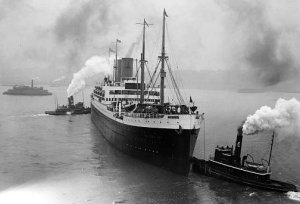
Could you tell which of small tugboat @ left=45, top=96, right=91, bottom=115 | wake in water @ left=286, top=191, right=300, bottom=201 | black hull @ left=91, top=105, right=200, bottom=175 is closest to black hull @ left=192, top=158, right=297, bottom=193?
wake in water @ left=286, top=191, right=300, bottom=201

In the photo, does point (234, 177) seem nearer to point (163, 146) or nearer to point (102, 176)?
point (163, 146)

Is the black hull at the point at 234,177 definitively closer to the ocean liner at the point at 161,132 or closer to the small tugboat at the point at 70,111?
the ocean liner at the point at 161,132

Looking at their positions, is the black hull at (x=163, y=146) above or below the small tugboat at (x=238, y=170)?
above

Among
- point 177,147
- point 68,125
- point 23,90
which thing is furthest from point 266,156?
point 23,90

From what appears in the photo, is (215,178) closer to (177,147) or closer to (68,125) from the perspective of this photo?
(177,147)

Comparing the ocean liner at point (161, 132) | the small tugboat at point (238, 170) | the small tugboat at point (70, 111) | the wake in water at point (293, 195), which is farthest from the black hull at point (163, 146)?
the small tugboat at point (70, 111)

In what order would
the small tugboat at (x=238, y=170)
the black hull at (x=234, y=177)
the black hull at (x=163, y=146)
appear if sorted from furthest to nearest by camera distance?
the black hull at (x=163, y=146) → the small tugboat at (x=238, y=170) → the black hull at (x=234, y=177)

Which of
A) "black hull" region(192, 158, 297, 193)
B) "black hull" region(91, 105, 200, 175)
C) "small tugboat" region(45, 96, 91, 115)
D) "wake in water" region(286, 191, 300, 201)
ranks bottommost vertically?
"wake in water" region(286, 191, 300, 201)

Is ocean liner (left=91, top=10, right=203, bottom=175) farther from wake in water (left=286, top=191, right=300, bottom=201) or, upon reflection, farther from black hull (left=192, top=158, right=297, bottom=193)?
wake in water (left=286, top=191, right=300, bottom=201)
